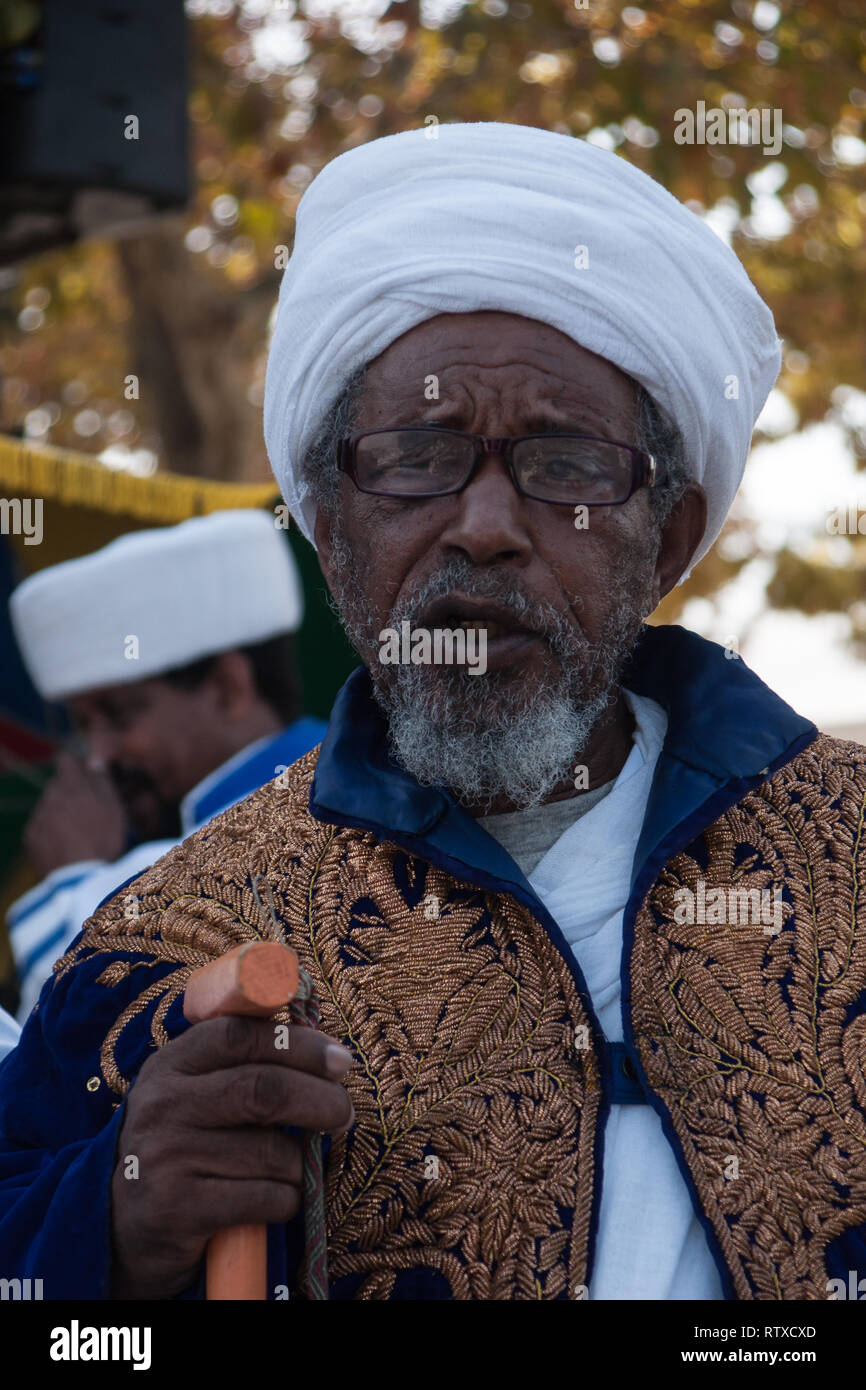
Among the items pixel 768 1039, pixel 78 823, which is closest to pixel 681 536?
pixel 768 1039

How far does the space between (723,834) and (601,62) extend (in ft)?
21.0

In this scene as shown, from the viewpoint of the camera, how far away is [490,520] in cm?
243

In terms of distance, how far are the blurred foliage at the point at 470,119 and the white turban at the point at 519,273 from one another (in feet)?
15.1

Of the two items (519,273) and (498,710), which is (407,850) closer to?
(498,710)

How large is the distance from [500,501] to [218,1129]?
0.97 meters

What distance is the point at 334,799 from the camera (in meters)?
2.51

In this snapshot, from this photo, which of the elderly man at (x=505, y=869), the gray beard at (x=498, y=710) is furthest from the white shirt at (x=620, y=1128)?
the gray beard at (x=498, y=710)

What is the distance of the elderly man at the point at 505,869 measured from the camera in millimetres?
2197

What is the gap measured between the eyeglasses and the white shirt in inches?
17.5

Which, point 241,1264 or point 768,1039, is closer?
point 241,1264

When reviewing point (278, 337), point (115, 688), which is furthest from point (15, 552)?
point (278, 337)

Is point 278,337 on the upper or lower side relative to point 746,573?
lower

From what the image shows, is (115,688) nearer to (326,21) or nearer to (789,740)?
(789,740)

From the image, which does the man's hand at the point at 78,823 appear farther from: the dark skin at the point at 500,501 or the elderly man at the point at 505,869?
the dark skin at the point at 500,501
